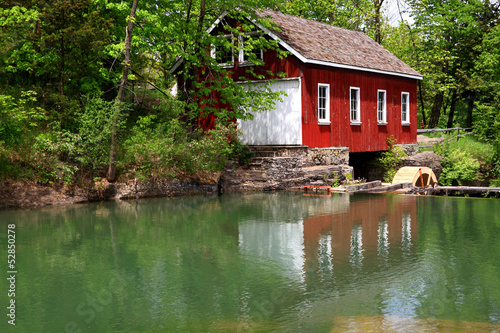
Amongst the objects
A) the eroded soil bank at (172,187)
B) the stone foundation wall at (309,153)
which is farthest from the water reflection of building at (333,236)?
the stone foundation wall at (309,153)

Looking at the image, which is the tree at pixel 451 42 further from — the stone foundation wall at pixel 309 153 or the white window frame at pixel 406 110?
the stone foundation wall at pixel 309 153

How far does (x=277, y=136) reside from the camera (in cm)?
2462

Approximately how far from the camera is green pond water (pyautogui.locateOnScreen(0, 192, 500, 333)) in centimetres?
684

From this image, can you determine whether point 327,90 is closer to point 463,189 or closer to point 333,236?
point 463,189

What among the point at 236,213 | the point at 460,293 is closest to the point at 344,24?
the point at 236,213

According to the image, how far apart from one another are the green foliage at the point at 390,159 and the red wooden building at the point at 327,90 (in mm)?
374

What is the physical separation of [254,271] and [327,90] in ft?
55.8

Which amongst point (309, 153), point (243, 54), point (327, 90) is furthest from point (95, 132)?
point (327, 90)

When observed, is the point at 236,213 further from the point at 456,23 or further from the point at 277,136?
the point at 456,23

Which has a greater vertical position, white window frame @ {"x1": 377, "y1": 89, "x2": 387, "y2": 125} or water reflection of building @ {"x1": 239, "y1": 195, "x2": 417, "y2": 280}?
white window frame @ {"x1": 377, "y1": 89, "x2": 387, "y2": 125}

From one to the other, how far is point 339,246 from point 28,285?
577 centimetres

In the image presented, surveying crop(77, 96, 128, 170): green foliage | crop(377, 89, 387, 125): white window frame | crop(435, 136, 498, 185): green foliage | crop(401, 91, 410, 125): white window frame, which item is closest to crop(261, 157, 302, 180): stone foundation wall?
crop(77, 96, 128, 170): green foliage

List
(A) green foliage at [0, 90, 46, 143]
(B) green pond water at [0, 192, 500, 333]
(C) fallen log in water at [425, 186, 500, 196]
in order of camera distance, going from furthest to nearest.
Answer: (C) fallen log in water at [425, 186, 500, 196] → (A) green foliage at [0, 90, 46, 143] → (B) green pond water at [0, 192, 500, 333]

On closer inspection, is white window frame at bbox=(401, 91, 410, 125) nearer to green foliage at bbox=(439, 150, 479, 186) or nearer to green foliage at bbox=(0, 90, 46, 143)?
green foliage at bbox=(439, 150, 479, 186)
